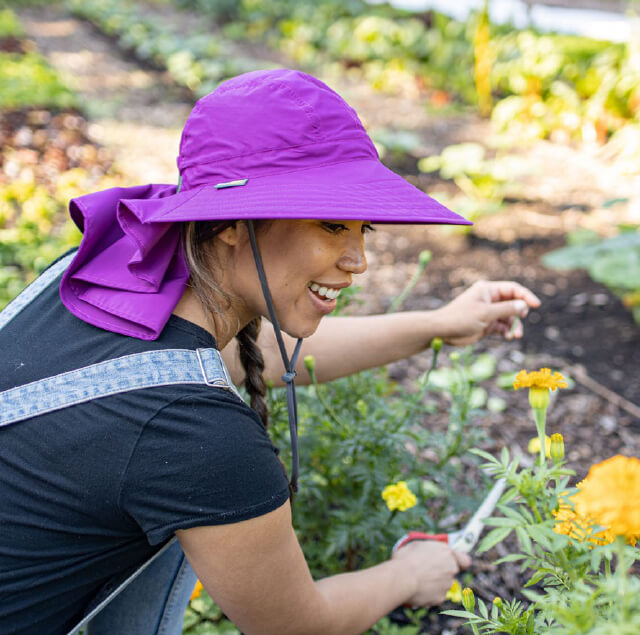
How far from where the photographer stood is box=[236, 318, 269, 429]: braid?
1.43 meters

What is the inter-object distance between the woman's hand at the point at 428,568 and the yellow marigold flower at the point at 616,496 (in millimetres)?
903

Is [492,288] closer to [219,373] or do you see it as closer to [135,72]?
[219,373]

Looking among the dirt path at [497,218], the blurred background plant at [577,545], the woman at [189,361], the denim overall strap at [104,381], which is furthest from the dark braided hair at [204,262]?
the dirt path at [497,218]

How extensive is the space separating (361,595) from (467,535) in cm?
42

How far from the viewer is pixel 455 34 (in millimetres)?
8164

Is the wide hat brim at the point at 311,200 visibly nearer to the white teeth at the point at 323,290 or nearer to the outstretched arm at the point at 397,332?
the white teeth at the point at 323,290

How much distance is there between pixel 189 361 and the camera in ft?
3.67

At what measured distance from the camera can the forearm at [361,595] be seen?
4.37 ft

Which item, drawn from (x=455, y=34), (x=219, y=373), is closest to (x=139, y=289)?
(x=219, y=373)

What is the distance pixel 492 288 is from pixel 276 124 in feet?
3.10

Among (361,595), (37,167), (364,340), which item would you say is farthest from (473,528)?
(37,167)

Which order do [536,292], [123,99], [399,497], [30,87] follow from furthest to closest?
1. [123,99]
2. [30,87]
3. [536,292]
4. [399,497]

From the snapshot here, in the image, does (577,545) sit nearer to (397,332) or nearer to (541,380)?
(541,380)

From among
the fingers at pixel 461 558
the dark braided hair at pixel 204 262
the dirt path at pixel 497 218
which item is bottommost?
the dirt path at pixel 497 218
